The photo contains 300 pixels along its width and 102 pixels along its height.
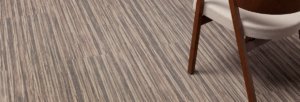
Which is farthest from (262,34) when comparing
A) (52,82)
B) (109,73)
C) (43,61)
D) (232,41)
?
(43,61)

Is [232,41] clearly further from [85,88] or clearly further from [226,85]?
[85,88]

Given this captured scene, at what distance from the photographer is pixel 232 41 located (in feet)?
6.41

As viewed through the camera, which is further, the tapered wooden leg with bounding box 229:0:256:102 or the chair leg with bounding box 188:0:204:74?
the chair leg with bounding box 188:0:204:74

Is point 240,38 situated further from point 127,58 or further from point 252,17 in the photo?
point 127,58

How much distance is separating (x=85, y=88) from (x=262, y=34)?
875mm

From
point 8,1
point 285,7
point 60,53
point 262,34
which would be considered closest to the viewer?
point 285,7

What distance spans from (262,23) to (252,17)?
0.05m

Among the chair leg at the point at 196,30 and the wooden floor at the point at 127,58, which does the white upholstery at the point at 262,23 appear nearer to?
the chair leg at the point at 196,30

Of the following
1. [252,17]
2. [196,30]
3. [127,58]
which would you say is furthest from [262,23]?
[127,58]

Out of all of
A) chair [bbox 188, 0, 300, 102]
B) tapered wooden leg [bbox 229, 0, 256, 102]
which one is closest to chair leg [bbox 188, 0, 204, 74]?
chair [bbox 188, 0, 300, 102]

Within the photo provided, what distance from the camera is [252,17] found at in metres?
1.32

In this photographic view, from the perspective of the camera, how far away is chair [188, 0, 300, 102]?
1136mm

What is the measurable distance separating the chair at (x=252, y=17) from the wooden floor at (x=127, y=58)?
0.29 m

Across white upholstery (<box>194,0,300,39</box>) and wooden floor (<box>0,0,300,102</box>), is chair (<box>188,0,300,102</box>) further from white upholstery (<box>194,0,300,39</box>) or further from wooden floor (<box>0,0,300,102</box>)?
wooden floor (<box>0,0,300,102</box>)
